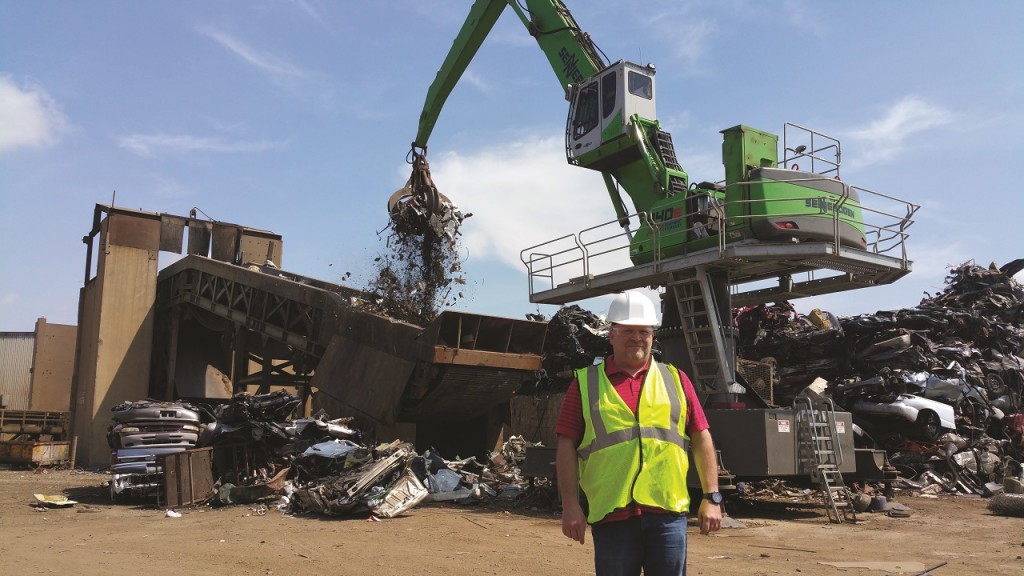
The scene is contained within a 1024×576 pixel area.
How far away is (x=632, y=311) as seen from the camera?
3.46m

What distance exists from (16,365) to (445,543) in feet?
96.3

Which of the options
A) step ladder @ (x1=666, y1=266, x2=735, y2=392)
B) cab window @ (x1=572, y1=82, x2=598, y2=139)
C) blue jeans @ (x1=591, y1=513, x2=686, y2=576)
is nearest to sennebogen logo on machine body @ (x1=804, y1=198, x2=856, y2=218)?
step ladder @ (x1=666, y1=266, x2=735, y2=392)

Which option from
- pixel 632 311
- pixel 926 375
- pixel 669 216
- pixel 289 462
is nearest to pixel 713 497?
pixel 632 311

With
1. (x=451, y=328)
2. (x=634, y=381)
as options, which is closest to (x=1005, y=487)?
(x=451, y=328)

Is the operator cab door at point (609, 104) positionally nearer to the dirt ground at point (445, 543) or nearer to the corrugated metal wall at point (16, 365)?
the dirt ground at point (445, 543)

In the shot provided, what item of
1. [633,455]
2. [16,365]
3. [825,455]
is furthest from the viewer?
[16,365]

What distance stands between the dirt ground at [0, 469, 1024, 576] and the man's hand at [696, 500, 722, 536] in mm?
3295

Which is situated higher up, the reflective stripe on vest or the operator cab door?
the operator cab door

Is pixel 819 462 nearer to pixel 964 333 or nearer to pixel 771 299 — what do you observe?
pixel 771 299

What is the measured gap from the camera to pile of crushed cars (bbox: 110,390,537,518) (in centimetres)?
1016

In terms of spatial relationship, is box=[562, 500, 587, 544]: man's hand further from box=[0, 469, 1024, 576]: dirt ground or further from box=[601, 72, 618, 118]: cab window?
box=[601, 72, 618, 118]: cab window

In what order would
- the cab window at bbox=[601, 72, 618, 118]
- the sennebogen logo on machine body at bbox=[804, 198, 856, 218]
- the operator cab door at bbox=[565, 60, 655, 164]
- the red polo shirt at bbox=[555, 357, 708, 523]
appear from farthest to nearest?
the cab window at bbox=[601, 72, 618, 118] → the operator cab door at bbox=[565, 60, 655, 164] → the sennebogen logo on machine body at bbox=[804, 198, 856, 218] → the red polo shirt at bbox=[555, 357, 708, 523]

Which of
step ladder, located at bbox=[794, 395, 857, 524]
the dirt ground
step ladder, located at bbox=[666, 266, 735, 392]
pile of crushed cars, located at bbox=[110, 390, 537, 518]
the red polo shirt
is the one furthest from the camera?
step ladder, located at bbox=[666, 266, 735, 392]

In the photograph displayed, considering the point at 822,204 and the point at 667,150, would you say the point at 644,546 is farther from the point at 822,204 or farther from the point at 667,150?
the point at 667,150
